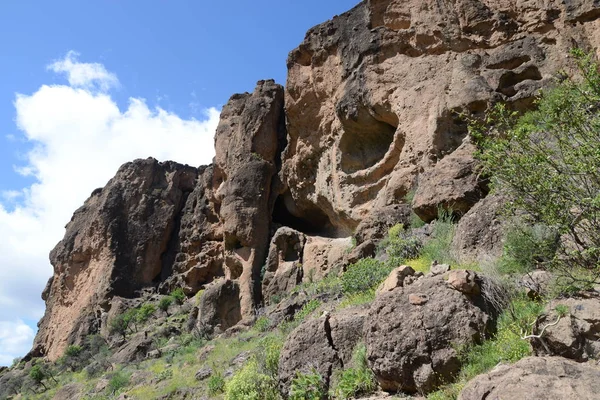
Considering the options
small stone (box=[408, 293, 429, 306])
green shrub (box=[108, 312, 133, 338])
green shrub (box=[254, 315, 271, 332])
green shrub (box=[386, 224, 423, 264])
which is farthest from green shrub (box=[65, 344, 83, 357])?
small stone (box=[408, 293, 429, 306])

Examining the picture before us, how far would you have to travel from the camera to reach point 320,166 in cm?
2342

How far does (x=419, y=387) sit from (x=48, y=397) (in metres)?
22.1

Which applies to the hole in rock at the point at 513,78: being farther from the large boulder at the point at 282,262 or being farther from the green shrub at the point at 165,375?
the green shrub at the point at 165,375

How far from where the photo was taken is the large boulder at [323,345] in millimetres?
8266

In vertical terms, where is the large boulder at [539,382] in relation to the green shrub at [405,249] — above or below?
below

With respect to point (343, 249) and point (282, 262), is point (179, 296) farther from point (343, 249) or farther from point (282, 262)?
point (343, 249)

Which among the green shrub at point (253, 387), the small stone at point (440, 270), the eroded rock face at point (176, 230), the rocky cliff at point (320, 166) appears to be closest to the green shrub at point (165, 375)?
the rocky cliff at point (320, 166)

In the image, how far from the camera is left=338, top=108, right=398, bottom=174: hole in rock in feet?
66.8

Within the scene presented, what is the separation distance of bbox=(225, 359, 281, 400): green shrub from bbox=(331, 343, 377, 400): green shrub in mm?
1475

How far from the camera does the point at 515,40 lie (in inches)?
672

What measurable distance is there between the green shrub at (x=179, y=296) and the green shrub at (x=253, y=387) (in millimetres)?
22498

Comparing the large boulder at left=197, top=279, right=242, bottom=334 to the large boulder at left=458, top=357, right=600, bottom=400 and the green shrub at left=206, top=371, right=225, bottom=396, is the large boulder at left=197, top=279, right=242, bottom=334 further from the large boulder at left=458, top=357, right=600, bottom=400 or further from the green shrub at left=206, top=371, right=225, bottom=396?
the large boulder at left=458, top=357, right=600, bottom=400

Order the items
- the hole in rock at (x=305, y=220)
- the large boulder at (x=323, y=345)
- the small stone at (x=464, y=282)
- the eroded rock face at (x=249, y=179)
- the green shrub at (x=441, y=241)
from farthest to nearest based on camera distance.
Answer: the eroded rock face at (x=249, y=179)
the hole in rock at (x=305, y=220)
the green shrub at (x=441, y=241)
the large boulder at (x=323, y=345)
the small stone at (x=464, y=282)

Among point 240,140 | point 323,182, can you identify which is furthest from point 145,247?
point 323,182
